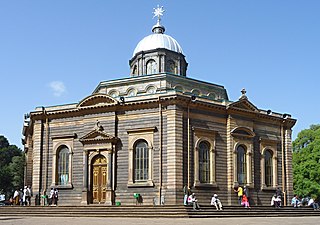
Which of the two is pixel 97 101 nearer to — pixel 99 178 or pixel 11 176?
pixel 99 178

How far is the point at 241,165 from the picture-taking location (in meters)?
39.7

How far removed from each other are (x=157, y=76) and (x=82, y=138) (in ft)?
26.5

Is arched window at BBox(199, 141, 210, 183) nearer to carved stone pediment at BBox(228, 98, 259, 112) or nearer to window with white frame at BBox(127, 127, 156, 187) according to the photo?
window with white frame at BBox(127, 127, 156, 187)

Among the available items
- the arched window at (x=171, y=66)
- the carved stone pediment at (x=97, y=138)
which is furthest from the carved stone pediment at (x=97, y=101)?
the arched window at (x=171, y=66)

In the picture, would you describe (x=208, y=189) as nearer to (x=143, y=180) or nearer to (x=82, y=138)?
(x=143, y=180)

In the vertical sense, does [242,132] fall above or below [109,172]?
above

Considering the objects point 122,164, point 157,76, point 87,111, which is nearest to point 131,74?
point 157,76

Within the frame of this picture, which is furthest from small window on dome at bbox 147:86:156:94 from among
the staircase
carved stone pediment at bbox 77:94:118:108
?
the staircase

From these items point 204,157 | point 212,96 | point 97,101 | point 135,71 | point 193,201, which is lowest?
point 193,201

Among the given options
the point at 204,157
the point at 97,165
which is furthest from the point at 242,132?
the point at 97,165

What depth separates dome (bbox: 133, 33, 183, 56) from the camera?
47406 millimetres

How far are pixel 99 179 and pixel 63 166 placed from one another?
361 cm

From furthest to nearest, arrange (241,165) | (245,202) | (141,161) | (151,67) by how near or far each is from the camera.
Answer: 1. (151,67)
2. (241,165)
3. (141,161)
4. (245,202)

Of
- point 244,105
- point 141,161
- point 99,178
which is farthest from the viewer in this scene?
point 244,105
